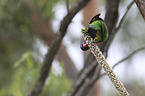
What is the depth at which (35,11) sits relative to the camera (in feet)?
4.89

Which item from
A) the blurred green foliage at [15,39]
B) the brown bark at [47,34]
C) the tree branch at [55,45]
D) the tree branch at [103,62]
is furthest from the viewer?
the brown bark at [47,34]

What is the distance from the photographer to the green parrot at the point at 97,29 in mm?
256

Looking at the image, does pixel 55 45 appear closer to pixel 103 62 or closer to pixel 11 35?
pixel 103 62

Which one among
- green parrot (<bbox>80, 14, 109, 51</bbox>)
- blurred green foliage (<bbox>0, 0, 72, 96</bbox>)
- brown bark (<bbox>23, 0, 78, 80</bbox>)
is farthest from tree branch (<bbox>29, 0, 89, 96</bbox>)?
brown bark (<bbox>23, 0, 78, 80</bbox>)

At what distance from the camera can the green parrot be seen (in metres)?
0.26

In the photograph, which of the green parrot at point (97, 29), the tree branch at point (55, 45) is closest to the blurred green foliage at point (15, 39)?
the tree branch at point (55, 45)

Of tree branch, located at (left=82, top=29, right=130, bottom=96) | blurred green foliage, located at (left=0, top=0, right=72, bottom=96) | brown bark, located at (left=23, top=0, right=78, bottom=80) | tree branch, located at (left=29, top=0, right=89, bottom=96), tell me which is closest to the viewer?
tree branch, located at (left=82, top=29, right=130, bottom=96)

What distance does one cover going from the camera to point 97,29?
26 cm

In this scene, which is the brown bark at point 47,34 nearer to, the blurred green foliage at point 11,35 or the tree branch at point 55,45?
the blurred green foliage at point 11,35

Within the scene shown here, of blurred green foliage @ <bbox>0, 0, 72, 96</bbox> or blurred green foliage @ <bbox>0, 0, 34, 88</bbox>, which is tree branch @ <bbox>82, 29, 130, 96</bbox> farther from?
blurred green foliage @ <bbox>0, 0, 34, 88</bbox>

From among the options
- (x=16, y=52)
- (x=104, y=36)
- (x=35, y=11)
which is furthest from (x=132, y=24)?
(x=104, y=36)

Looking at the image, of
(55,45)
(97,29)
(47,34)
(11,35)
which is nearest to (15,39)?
(11,35)

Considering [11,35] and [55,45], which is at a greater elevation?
[11,35]

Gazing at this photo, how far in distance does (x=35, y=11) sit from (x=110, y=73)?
1303 mm
